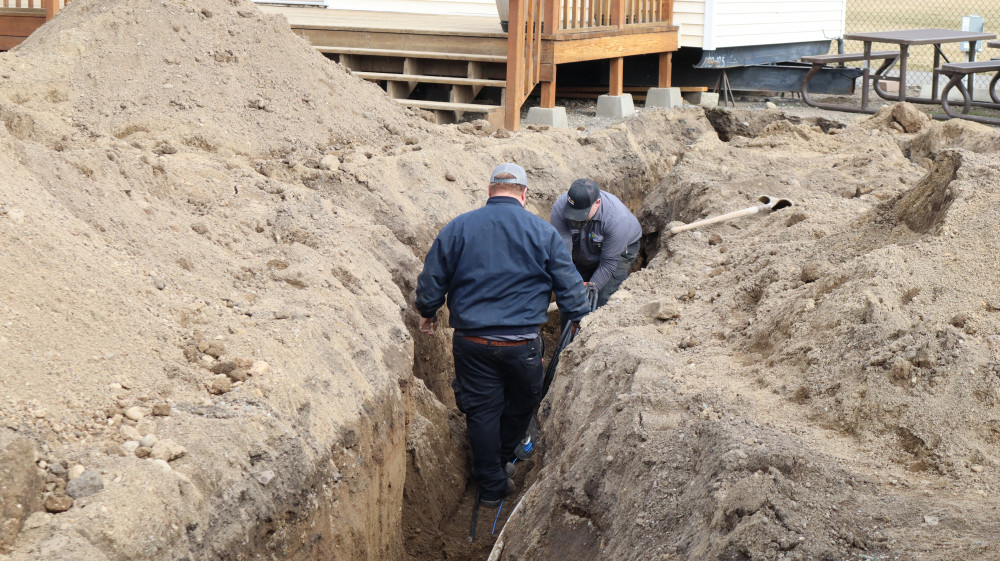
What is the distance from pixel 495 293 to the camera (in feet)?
18.8

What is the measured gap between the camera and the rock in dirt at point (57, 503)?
3131 millimetres

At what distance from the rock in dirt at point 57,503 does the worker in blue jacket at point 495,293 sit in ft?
9.66

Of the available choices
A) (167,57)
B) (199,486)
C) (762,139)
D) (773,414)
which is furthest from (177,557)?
(762,139)

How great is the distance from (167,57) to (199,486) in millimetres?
5675

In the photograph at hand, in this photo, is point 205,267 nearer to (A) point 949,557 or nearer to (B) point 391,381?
(B) point 391,381

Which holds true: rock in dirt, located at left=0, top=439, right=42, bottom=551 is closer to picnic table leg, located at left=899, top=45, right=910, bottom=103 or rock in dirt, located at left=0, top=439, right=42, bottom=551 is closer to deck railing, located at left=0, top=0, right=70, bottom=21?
deck railing, located at left=0, top=0, right=70, bottom=21

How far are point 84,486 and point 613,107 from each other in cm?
985

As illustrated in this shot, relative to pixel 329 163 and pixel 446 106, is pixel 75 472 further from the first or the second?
pixel 446 106

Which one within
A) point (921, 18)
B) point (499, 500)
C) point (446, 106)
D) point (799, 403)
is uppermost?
point (921, 18)

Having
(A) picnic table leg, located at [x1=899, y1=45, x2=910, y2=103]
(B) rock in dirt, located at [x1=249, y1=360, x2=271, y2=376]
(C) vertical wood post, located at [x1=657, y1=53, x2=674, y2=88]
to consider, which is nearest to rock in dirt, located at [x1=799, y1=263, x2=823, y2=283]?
(B) rock in dirt, located at [x1=249, y1=360, x2=271, y2=376]

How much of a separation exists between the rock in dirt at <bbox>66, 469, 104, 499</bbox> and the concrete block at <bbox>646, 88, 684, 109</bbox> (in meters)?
10.9

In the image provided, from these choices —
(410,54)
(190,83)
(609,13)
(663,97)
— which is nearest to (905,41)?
(663,97)

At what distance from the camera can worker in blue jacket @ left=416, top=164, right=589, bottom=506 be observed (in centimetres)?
572

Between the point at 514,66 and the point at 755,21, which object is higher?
the point at 755,21
